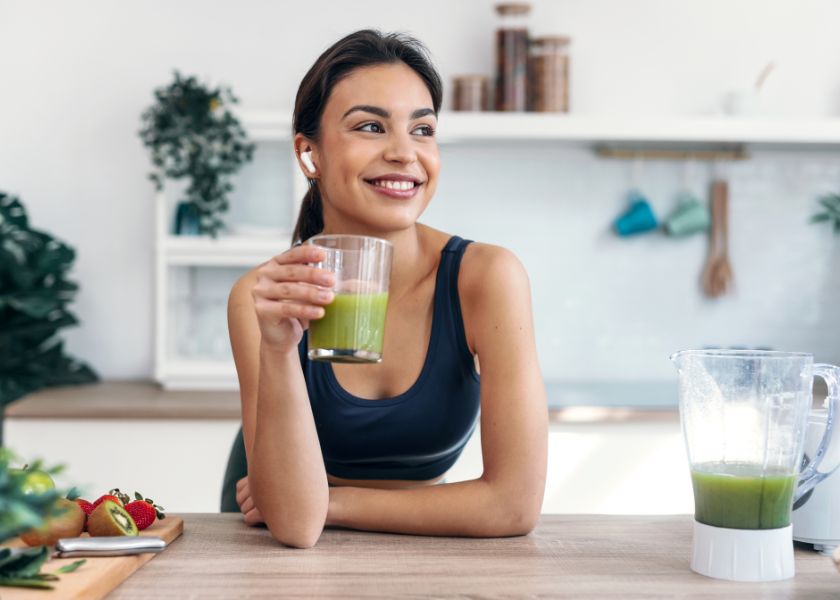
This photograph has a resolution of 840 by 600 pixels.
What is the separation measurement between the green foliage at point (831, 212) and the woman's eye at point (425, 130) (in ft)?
7.64

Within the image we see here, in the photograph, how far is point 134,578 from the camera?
1108 millimetres

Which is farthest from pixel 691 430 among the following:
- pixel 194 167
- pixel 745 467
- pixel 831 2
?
pixel 831 2

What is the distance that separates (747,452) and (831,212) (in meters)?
2.76

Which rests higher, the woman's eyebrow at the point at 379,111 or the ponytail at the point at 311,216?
the woman's eyebrow at the point at 379,111

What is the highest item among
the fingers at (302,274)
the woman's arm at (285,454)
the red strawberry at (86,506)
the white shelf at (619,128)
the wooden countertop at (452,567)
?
the white shelf at (619,128)

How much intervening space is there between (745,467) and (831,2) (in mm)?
3120

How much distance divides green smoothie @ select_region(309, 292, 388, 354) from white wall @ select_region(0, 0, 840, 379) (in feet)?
8.34

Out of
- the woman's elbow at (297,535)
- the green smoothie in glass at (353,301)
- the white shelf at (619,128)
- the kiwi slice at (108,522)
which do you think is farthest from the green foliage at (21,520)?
the white shelf at (619,128)

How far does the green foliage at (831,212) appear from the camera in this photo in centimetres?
354

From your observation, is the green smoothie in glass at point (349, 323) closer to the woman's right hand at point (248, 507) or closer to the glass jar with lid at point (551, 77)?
the woman's right hand at point (248, 507)

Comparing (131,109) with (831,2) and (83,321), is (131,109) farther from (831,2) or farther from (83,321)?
(831,2)

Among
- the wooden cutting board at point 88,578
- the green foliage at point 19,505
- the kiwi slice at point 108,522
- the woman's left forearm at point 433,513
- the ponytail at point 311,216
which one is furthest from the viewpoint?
the ponytail at point 311,216

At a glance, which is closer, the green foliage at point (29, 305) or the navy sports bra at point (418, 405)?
the navy sports bra at point (418, 405)

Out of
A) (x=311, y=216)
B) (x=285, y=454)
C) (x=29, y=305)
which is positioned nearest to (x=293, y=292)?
(x=285, y=454)
